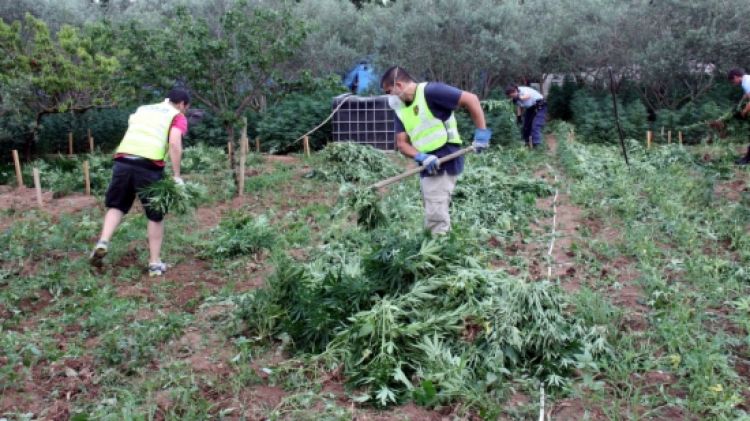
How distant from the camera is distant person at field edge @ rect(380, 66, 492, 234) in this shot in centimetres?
573

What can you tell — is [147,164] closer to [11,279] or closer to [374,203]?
[11,279]

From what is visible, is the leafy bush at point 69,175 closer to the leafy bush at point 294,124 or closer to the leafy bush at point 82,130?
the leafy bush at point 82,130

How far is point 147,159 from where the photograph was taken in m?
6.32

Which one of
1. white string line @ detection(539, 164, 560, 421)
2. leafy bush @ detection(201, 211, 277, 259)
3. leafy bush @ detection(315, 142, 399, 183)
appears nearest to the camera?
white string line @ detection(539, 164, 560, 421)

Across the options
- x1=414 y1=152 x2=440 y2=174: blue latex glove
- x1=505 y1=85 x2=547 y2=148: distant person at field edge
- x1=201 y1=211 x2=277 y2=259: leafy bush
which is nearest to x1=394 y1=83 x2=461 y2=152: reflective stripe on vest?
x1=414 y1=152 x2=440 y2=174: blue latex glove

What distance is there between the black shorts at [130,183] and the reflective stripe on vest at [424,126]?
7.43ft

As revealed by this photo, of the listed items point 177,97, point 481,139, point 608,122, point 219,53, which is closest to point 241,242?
point 177,97

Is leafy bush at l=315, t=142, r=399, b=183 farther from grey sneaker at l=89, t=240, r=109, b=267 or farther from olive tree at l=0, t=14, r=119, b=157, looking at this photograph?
grey sneaker at l=89, t=240, r=109, b=267

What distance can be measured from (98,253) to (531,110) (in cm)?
1036

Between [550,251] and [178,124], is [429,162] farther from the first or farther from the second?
[178,124]

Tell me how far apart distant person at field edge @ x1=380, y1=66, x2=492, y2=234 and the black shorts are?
2209mm

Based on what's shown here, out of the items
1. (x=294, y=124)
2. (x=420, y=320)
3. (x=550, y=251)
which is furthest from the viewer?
(x=294, y=124)

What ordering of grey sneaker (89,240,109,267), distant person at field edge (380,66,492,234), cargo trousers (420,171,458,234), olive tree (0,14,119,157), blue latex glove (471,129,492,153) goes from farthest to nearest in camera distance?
olive tree (0,14,119,157)
grey sneaker (89,240,109,267)
blue latex glove (471,129,492,153)
cargo trousers (420,171,458,234)
distant person at field edge (380,66,492,234)

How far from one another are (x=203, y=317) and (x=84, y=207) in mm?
4692
